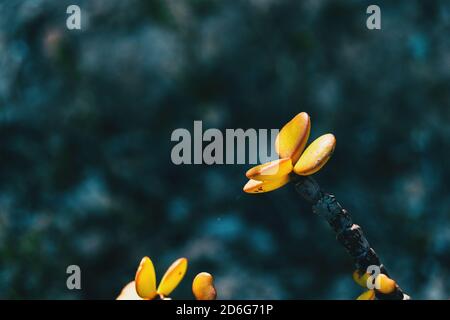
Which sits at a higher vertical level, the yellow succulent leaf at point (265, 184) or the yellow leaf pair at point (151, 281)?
the yellow succulent leaf at point (265, 184)

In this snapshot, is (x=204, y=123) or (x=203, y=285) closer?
(x=203, y=285)

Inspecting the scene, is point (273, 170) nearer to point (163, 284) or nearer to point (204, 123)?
point (163, 284)

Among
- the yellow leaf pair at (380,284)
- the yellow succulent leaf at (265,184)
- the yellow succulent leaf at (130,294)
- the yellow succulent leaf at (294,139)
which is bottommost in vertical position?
the yellow succulent leaf at (130,294)

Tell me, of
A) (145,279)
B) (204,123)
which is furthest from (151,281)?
(204,123)

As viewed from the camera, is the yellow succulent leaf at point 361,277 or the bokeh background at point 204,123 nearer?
the yellow succulent leaf at point 361,277

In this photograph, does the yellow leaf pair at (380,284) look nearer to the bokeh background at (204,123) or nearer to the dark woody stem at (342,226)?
the dark woody stem at (342,226)

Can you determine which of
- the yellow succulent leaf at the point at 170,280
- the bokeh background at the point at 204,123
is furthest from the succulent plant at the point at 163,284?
the bokeh background at the point at 204,123

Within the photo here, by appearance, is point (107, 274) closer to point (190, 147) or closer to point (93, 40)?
point (190, 147)
